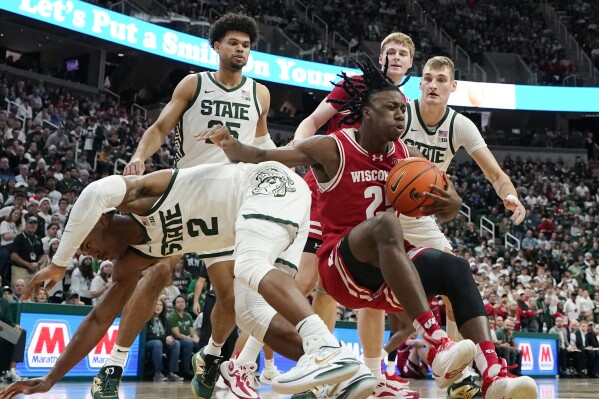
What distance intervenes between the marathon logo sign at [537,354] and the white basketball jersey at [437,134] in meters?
9.21

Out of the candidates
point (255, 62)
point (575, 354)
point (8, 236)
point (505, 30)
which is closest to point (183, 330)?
point (8, 236)

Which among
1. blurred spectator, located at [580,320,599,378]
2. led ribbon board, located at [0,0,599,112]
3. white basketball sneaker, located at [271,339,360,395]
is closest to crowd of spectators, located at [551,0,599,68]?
led ribbon board, located at [0,0,599,112]

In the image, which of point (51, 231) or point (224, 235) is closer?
point (224, 235)

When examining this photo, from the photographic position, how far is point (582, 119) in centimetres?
3453

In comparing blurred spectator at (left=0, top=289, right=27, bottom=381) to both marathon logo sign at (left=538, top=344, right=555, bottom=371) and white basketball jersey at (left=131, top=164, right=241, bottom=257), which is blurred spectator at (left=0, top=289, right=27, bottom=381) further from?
marathon logo sign at (left=538, top=344, right=555, bottom=371)

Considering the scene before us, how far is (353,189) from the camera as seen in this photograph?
455 centimetres

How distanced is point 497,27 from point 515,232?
13.2 meters

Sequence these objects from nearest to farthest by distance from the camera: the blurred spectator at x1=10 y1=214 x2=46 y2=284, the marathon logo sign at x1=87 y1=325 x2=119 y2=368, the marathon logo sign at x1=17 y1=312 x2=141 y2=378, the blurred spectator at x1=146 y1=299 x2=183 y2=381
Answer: the marathon logo sign at x1=17 y1=312 x2=141 y2=378
the marathon logo sign at x1=87 y1=325 x2=119 y2=368
the blurred spectator at x1=146 y1=299 x2=183 y2=381
the blurred spectator at x1=10 y1=214 x2=46 y2=284

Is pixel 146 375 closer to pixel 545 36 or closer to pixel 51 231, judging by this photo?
pixel 51 231

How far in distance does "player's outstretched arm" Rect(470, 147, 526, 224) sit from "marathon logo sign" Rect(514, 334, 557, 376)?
30.3 feet

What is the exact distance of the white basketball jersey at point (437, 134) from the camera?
576 cm

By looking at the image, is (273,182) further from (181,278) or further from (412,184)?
(181,278)

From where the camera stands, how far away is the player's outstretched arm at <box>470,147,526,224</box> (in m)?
4.94

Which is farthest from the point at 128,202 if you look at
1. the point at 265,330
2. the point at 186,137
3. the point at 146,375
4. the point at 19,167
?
the point at 19,167
